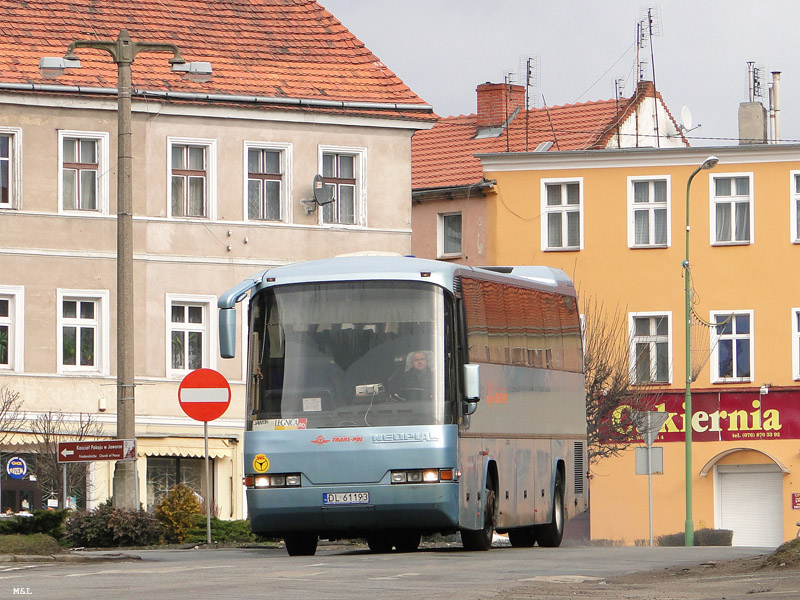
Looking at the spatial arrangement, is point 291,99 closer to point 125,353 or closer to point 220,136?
point 220,136

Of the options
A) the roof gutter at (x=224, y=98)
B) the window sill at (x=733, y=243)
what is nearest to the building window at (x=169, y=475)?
the roof gutter at (x=224, y=98)

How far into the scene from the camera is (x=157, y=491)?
3944 centimetres

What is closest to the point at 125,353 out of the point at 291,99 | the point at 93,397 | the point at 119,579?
the point at 119,579

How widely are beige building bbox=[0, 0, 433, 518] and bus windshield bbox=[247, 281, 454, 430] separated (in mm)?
16888

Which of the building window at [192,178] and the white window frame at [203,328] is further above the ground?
the building window at [192,178]

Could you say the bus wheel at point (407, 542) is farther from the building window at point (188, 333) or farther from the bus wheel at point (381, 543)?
the building window at point (188, 333)

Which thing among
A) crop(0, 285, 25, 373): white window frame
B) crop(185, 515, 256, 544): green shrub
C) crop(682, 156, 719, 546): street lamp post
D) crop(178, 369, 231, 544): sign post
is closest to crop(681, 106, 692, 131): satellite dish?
crop(682, 156, 719, 546): street lamp post

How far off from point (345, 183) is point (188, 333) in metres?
4.89

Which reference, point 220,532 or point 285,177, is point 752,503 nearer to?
point 285,177

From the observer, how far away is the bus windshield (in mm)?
21469

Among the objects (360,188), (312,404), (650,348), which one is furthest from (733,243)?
(312,404)

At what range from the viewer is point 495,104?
5516 cm

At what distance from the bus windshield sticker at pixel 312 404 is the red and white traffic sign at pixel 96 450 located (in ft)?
13.2

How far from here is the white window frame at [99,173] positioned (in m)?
38.8
